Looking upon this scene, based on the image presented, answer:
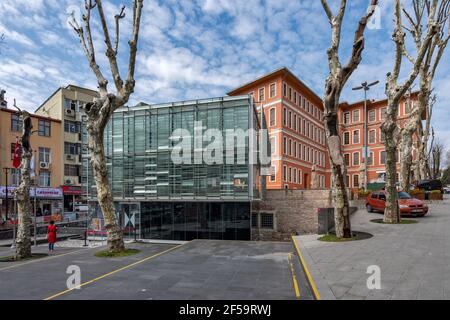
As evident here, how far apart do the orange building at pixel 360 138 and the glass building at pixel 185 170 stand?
37.7 m

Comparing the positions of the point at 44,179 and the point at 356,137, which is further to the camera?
the point at 356,137

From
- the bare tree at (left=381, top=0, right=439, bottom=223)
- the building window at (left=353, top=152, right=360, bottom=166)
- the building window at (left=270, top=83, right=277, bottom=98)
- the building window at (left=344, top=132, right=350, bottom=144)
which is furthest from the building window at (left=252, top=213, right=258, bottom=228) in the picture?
the building window at (left=344, top=132, right=350, bottom=144)

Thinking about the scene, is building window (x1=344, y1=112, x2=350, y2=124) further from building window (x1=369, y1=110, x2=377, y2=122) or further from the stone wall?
the stone wall

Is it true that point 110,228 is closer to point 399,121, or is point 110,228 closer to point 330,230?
point 330,230

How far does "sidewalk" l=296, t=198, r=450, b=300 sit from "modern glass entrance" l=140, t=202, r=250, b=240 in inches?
367

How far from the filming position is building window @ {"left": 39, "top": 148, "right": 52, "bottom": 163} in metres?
39.6

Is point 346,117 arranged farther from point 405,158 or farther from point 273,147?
point 405,158

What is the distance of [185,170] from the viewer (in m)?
23.3

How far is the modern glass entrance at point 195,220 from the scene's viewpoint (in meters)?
23.8

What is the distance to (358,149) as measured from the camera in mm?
56938

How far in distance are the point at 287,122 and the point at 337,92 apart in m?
29.0

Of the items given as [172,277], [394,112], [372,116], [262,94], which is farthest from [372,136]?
[172,277]

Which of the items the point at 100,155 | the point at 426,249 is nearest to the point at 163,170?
the point at 100,155

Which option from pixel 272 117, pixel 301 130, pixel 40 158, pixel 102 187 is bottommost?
pixel 102 187
